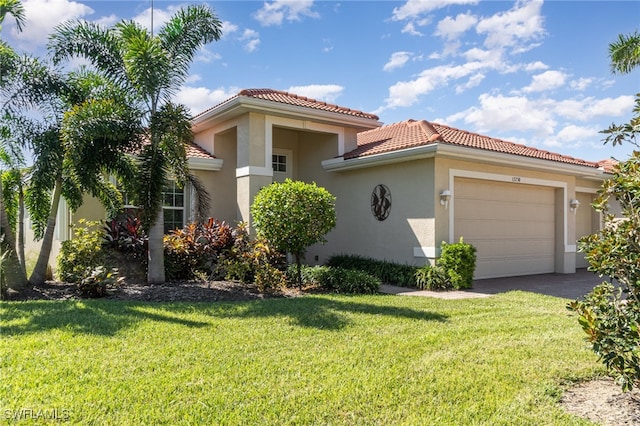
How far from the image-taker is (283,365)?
15.8 feet

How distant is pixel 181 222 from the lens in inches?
546

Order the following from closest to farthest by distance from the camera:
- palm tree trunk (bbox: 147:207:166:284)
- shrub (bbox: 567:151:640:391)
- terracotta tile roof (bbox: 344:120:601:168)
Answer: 1. shrub (bbox: 567:151:640:391)
2. palm tree trunk (bbox: 147:207:166:284)
3. terracotta tile roof (bbox: 344:120:601:168)

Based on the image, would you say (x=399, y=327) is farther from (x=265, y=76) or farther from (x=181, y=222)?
(x=265, y=76)

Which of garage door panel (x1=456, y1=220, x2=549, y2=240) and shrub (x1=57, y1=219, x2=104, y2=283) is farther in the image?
garage door panel (x1=456, y1=220, x2=549, y2=240)

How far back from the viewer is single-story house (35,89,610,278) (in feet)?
38.3

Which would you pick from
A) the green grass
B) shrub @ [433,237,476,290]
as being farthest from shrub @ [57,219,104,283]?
shrub @ [433,237,476,290]

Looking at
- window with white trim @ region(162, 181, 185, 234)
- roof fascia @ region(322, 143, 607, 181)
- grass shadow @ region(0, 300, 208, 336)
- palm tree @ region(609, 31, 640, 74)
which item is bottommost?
grass shadow @ region(0, 300, 208, 336)

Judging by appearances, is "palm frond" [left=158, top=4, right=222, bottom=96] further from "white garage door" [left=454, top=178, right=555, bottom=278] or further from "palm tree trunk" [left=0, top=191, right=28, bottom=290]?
"white garage door" [left=454, top=178, right=555, bottom=278]

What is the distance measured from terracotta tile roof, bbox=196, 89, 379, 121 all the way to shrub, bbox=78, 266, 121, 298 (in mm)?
5822

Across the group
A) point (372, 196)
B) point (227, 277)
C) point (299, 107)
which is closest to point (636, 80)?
point (372, 196)

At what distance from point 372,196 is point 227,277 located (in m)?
5.05

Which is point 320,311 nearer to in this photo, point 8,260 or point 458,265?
point 458,265

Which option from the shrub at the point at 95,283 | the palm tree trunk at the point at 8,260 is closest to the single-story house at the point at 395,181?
the palm tree trunk at the point at 8,260

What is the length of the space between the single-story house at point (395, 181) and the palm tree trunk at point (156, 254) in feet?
9.50
